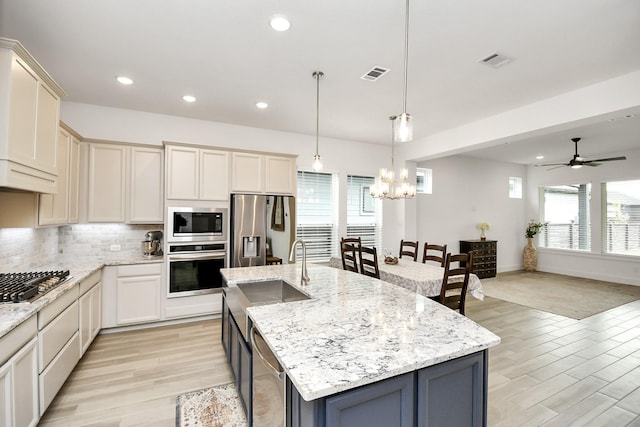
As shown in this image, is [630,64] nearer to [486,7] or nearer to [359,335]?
[486,7]

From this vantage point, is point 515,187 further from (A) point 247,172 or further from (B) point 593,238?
(A) point 247,172

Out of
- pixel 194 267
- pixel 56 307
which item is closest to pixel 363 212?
pixel 194 267

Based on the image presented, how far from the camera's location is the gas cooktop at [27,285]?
1.89 m

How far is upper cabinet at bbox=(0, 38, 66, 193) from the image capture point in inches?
72.8

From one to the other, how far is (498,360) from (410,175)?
11.8ft

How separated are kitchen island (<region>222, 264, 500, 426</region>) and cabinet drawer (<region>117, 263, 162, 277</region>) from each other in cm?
264

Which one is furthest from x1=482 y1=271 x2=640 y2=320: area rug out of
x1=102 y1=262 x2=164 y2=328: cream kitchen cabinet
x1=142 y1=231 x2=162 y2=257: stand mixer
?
x1=142 y1=231 x2=162 y2=257: stand mixer

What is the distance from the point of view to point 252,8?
2.06 metres

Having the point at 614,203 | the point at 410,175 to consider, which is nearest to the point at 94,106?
the point at 410,175

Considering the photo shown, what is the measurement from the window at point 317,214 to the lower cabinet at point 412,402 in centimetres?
396

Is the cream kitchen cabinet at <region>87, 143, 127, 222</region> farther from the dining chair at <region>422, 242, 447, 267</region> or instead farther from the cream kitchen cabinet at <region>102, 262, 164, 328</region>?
the dining chair at <region>422, 242, 447, 267</region>

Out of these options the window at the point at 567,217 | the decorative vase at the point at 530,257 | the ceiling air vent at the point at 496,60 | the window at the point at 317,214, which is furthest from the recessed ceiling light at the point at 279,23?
the decorative vase at the point at 530,257

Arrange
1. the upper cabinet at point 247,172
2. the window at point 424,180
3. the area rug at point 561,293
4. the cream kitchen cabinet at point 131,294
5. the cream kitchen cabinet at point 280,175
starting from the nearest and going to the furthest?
the cream kitchen cabinet at point 131,294 < the upper cabinet at point 247,172 < the cream kitchen cabinet at point 280,175 < the area rug at point 561,293 < the window at point 424,180

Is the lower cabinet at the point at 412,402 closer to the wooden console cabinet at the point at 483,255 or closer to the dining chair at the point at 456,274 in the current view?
the dining chair at the point at 456,274
